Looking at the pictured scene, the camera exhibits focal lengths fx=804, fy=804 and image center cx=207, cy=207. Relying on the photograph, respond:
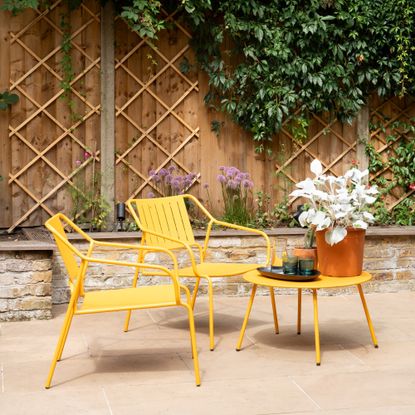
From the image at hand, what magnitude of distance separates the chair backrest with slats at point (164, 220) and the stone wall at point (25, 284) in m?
0.56

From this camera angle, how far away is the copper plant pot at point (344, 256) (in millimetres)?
3592

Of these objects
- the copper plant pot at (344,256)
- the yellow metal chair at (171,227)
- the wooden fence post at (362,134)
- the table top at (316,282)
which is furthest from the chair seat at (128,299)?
the wooden fence post at (362,134)

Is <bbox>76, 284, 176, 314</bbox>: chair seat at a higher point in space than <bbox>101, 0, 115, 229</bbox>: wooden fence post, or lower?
lower

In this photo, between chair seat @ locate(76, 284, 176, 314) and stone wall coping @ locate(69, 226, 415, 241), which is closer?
chair seat @ locate(76, 284, 176, 314)

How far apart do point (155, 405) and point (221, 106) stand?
10.3ft

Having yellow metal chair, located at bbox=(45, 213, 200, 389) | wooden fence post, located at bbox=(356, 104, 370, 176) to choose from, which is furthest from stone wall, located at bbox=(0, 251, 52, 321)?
wooden fence post, located at bbox=(356, 104, 370, 176)

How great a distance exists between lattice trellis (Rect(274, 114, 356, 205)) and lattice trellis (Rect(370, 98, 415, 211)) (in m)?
0.19

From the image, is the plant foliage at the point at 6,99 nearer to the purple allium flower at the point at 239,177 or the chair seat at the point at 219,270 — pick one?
the purple allium flower at the point at 239,177

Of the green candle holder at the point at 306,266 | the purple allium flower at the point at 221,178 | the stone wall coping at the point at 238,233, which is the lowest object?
the green candle holder at the point at 306,266

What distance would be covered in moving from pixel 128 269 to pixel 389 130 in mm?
2355

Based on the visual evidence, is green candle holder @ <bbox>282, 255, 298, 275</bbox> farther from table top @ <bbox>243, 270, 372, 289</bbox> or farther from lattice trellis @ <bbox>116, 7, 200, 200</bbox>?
lattice trellis @ <bbox>116, 7, 200, 200</bbox>

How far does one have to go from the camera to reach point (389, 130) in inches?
236

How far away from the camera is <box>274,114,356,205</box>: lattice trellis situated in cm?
577

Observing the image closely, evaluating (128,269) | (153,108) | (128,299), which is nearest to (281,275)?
(128,299)
